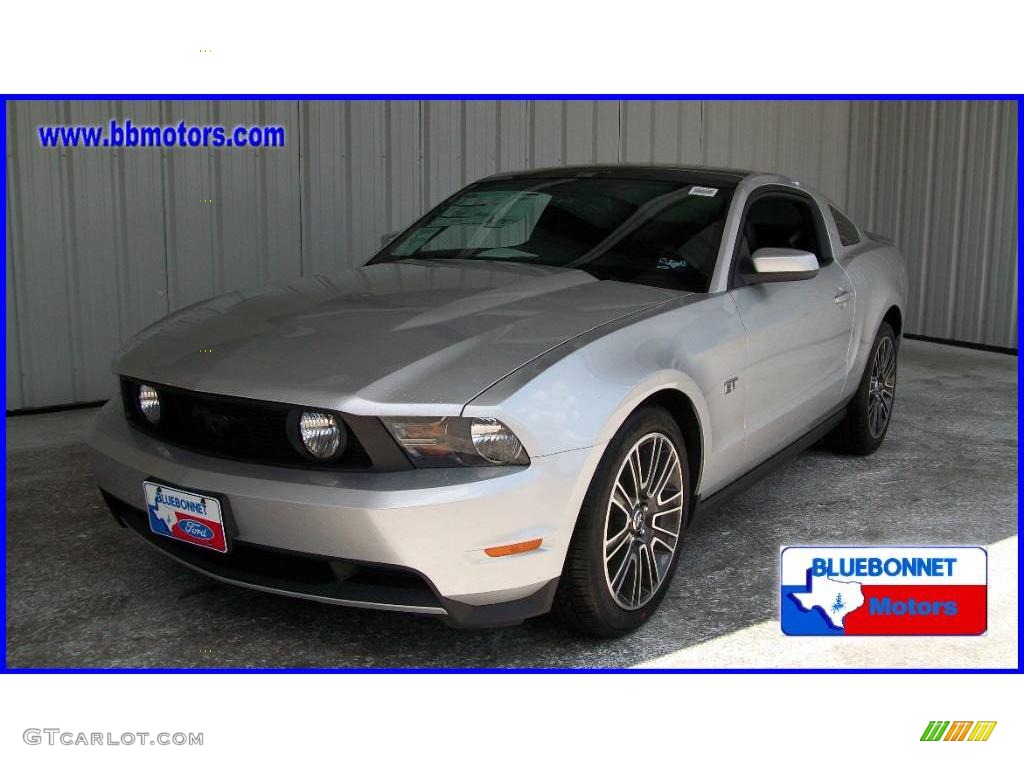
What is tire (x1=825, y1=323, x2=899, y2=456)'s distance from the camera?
4953mm

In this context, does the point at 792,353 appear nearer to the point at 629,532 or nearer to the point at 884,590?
the point at 884,590

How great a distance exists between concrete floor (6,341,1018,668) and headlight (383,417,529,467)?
2.25 ft

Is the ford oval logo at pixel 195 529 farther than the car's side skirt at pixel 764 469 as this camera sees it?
No

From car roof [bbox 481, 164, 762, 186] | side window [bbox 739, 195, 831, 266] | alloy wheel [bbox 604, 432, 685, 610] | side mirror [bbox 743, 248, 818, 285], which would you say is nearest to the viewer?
alloy wheel [bbox 604, 432, 685, 610]

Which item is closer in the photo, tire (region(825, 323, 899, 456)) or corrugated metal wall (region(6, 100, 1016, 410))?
tire (region(825, 323, 899, 456))

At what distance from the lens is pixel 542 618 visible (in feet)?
10.4

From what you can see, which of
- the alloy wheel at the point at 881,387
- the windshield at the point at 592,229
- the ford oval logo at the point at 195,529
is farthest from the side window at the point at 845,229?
the ford oval logo at the point at 195,529

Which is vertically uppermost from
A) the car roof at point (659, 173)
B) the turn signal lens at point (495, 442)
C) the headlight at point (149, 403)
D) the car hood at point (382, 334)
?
the car roof at point (659, 173)

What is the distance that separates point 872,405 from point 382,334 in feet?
9.95

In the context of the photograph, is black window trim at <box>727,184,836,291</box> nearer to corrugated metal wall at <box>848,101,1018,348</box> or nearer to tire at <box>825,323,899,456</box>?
tire at <box>825,323,899,456</box>

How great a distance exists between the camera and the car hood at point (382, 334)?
2.68 metres

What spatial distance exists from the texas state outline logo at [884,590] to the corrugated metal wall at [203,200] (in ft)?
13.8

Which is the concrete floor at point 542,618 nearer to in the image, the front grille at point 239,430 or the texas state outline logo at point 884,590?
the texas state outline logo at point 884,590

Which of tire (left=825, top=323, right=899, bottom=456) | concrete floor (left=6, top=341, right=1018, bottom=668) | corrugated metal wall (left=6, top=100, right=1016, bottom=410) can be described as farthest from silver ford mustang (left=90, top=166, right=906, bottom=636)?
corrugated metal wall (left=6, top=100, right=1016, bottom=410)
